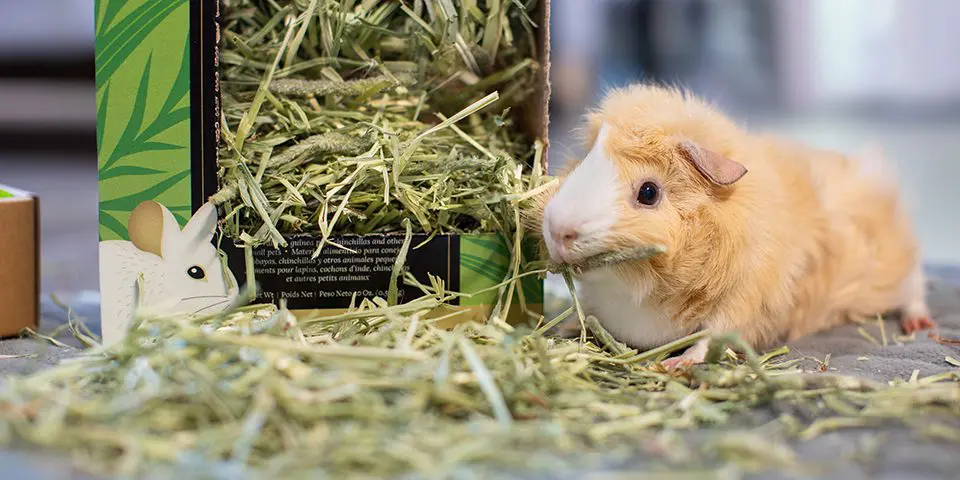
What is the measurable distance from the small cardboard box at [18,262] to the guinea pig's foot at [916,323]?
6.45ft

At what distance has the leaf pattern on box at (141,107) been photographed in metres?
1.45

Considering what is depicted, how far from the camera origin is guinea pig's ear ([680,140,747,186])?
141cm

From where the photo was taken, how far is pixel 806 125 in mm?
7320

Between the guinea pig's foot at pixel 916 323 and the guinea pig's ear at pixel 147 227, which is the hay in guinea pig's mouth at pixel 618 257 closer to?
the guinea pig's ear at pixel 147 227

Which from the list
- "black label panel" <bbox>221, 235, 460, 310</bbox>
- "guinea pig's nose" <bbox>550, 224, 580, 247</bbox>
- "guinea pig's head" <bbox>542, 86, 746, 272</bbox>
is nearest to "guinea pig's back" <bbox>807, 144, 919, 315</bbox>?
"guinea pig's head" <bbox>542, 86, 746, 272</bbox>

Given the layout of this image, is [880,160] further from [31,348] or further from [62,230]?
[62,230]

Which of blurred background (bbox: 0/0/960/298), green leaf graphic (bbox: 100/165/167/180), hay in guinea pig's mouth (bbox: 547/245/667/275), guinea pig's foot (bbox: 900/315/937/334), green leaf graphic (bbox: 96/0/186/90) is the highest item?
blurred background (bbox: 0/0/960/298)

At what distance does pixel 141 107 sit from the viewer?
146cm

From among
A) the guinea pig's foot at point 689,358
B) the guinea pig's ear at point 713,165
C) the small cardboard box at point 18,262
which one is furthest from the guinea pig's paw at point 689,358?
the small cardboard box at point 18,262

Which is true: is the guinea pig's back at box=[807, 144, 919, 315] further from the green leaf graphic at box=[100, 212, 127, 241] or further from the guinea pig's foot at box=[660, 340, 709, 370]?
the green leaf graphic at box=[100, 212, 127, 241]

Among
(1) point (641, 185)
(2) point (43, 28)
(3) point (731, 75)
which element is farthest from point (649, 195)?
(3) point (731, 75)

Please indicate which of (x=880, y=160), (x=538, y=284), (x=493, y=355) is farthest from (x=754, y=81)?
(x=493, y=355)

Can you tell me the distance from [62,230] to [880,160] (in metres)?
3.35

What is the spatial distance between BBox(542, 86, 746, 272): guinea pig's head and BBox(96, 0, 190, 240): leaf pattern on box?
0.69 metres
